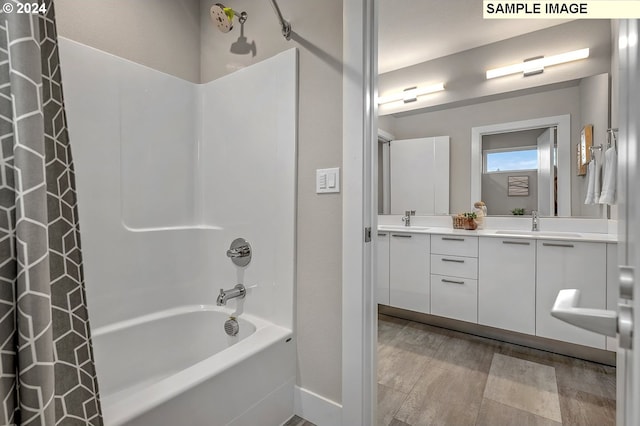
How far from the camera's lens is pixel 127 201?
5.45 ft

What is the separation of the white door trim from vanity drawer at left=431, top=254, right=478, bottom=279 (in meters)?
1.37

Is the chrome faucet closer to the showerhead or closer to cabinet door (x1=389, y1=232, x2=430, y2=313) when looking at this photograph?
cabinet door (x1=389, y1=232, x2=430, y2=313)

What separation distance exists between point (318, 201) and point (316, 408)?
0.98 metres

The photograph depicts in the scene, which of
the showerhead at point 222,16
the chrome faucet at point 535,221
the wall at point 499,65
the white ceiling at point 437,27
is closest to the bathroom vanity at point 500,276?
the chrome faucet at point 535,221

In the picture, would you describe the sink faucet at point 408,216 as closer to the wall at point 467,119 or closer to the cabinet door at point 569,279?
the wall at point 467,119

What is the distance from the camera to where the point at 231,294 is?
1.67 metres

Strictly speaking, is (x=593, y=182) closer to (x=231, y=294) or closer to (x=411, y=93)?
(x=411, y=93)

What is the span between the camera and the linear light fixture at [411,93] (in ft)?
9.91

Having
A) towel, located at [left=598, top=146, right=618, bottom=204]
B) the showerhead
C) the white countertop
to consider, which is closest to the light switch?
the showerhead

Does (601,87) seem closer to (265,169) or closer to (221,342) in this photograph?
(265,169)

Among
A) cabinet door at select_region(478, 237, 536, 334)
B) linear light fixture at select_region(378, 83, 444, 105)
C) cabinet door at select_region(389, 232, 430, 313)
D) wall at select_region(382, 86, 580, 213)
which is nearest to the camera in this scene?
cabinet door at select_region(478, 237, 536, 334)

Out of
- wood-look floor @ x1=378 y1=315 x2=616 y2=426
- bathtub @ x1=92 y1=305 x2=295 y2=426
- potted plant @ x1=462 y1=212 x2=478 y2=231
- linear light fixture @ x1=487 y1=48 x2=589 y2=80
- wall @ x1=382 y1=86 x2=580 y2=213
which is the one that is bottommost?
wood-look floor @ x1=378 y1=315 x2=616 y2=426

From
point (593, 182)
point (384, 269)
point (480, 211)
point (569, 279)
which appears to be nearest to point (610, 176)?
point (593, 182)

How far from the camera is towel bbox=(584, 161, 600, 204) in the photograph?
211 cm
